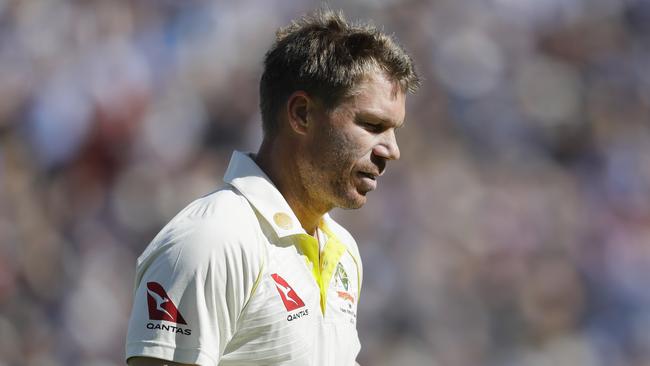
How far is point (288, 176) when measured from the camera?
2.67m

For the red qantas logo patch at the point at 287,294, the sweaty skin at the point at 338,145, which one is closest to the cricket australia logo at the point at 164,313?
the red qantas logo patch at the point at 287,294

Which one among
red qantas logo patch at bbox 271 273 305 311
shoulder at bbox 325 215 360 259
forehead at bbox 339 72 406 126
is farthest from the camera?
shoulder at bbox 325 215 360 259

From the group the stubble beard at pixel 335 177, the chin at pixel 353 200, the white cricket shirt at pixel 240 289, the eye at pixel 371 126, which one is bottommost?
the white cricket shirt at pixel 240 289

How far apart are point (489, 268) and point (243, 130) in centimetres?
182

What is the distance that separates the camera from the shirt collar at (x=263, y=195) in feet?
8.23

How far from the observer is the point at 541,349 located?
623cm

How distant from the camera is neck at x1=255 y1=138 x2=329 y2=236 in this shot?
2.66m

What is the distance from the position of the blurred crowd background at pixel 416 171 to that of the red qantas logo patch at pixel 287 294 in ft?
12.3

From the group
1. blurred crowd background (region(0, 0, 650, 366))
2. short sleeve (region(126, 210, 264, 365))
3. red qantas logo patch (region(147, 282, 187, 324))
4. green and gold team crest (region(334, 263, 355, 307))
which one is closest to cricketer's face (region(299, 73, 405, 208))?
green and gold team crest (region(334, 263, 355, 307))

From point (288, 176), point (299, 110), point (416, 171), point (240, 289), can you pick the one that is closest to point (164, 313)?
point (240, 289)

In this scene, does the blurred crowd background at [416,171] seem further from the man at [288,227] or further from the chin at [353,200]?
the chin at [353,200]

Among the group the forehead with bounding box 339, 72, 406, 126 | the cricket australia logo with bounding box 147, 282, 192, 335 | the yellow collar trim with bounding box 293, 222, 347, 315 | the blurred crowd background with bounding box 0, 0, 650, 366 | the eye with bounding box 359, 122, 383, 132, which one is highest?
the blurred crowd background with bounding box 0, 0, 650, 366

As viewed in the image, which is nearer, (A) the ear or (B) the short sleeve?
(B) the short sleeve

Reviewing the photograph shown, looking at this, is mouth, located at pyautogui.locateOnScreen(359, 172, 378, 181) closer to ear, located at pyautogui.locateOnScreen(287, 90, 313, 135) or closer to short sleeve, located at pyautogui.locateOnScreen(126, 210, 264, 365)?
ear, located at pyautogui.locateOnScreen(287, 90, 313, 135)
